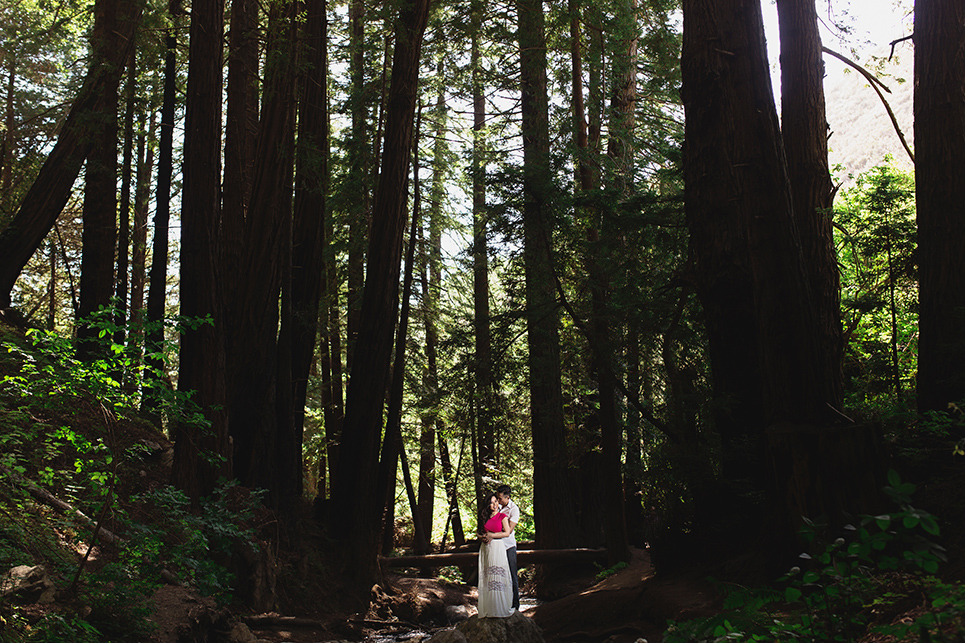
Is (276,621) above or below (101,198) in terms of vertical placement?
below

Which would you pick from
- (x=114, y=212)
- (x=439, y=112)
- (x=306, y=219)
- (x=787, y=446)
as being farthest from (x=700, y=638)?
(x=439, y=112)

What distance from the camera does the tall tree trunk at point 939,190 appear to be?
598 cm

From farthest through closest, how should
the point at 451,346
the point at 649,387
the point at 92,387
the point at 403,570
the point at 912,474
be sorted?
the point at 403,570, the point at 451,346, the point at 649,387, the point at 912,474, the point at 92,387

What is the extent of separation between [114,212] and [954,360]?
39.3 ft

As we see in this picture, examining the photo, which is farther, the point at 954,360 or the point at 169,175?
the point at 169,175

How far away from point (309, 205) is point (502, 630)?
316 inches

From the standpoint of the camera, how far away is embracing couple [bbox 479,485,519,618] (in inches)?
293

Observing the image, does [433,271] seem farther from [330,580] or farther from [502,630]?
[502,630]

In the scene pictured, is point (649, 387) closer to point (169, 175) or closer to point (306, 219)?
point (306, 219)

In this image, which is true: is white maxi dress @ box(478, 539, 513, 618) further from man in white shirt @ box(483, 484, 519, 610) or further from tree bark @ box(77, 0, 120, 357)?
tree bark @ box(77, 0, 120, 357)

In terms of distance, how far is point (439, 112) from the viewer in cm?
1591

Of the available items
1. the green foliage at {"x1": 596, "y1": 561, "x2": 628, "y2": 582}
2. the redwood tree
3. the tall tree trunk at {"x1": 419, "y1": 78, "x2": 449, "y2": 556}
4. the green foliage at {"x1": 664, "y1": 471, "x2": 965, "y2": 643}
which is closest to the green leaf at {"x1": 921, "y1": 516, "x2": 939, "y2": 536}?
the green foliage at {"x1": 664, "y1": 471, "x2": 965, "y2": 643}

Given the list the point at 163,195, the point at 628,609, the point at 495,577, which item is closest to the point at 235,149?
the point at 163,195

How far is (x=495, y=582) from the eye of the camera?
24.5 feet
